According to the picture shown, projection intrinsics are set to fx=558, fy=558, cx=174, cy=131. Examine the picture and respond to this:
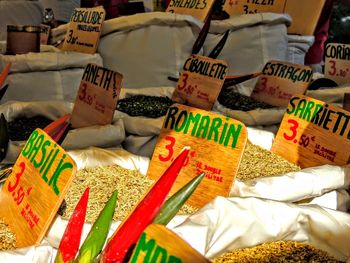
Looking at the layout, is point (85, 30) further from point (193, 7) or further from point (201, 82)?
point (201, 82)

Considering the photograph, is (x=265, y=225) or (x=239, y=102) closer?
(x=265, y=225)

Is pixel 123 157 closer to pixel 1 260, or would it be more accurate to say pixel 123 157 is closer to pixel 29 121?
pixel 29 121

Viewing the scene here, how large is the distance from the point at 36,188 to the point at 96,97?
22.5 inches

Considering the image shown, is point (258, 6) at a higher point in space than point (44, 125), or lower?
higher

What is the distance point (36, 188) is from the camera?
1011mm

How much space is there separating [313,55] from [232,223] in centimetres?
204

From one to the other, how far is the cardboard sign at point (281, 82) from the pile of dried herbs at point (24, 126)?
73 centimetres

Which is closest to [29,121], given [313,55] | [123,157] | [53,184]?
[123,157]

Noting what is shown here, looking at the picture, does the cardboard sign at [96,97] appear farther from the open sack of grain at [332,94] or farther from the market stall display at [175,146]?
the open sack of grain at [332,94]

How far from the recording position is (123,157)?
4.68 feet

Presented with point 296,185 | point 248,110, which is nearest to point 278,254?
point 296,185

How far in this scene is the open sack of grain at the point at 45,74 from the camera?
190cm

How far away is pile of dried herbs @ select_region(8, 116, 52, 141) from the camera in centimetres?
156

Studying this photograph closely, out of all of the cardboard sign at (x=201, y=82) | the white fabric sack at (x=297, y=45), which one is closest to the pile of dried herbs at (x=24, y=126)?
the cardboard sign at (x=201, y=82)
